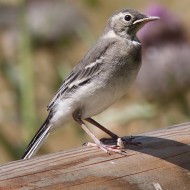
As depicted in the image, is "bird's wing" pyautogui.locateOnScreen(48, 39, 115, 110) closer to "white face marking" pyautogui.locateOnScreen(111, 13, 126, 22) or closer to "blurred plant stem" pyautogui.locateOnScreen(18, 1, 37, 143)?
"white face marking" pyautogui.locateOnScreen(111, 13, 126, 22)

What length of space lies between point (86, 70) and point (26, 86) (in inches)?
47.2

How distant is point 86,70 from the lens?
361 cm

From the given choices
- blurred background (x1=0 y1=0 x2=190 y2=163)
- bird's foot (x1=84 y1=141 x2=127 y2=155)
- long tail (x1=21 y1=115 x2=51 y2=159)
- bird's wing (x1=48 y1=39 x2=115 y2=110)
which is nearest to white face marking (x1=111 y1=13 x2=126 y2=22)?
bird's wing (x1=48 y1=39 x2=115 y2=110)

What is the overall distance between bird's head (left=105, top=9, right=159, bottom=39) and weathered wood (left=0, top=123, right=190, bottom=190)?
0.79 meters

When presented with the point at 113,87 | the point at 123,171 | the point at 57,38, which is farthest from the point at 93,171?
the point at 57,38

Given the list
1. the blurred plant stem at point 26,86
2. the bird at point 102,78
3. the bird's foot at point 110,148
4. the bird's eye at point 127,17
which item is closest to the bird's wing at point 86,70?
the bird at point 102,78

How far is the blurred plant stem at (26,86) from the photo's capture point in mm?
4746

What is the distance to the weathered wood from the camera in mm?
2527

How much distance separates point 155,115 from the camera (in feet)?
16.2

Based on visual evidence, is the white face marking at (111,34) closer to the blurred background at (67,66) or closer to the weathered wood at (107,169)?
the weathered wood at (107,169)

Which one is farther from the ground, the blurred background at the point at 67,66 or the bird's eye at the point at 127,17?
the bird's eye at the point at 127,17

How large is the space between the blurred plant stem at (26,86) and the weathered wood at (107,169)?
1765 millimetres

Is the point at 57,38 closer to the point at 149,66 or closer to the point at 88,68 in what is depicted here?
the point at 149,66

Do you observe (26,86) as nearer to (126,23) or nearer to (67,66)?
(67,66)
